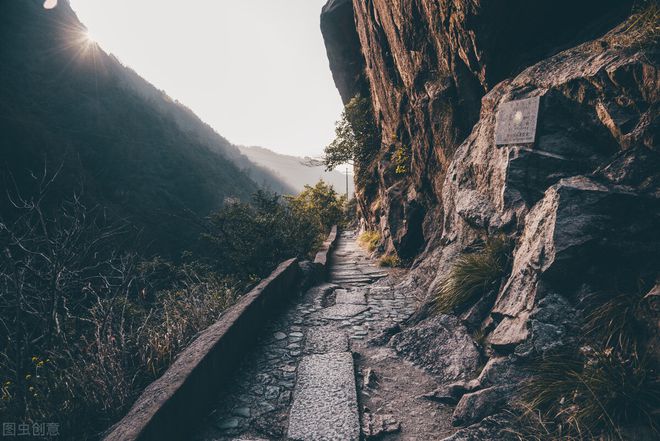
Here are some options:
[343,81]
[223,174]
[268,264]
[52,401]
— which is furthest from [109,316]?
Result: [223,174]

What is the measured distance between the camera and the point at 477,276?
3525 millimetres

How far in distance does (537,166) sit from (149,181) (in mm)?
33096

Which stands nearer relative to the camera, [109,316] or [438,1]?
[109,316]

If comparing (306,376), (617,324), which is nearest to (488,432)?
(617,324)

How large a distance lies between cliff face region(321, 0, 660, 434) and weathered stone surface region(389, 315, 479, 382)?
33 millimetres

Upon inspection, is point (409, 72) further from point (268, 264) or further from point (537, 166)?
point (268, 264)

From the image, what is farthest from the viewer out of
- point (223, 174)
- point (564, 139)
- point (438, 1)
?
point (223, 174)

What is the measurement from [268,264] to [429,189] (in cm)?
395

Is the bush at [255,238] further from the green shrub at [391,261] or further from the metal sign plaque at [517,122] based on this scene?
the metal sign plaque at [517,122]

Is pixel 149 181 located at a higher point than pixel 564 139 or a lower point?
higher

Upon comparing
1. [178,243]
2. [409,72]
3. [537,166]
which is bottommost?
[178,243]

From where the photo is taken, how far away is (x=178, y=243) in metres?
25.4

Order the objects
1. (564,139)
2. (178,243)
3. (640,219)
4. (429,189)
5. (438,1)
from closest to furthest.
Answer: (640,219)
(564,139)
(438,1)
(429,189)
(178,243)

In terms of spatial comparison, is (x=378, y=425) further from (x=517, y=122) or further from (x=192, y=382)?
(x=517, y=122)
